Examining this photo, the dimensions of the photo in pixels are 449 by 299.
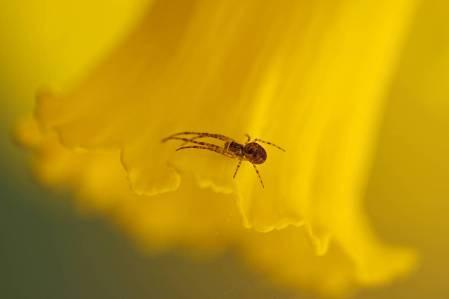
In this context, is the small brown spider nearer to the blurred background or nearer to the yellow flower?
the yellow flower

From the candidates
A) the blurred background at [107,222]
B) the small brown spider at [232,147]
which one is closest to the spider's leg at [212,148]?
the small brown spider at [232,147]

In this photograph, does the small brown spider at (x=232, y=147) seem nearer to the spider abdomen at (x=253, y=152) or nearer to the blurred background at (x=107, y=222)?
the spider abdomen at (x=253, y=152)

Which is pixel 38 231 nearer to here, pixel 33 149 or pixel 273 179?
pixel 33 149

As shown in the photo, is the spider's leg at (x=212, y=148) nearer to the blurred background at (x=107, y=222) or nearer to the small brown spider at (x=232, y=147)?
the small brown spider at (x=232, y=147)

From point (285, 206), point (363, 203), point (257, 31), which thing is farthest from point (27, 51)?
point (363, 203)

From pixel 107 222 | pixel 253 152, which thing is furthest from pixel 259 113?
pixel 107 222

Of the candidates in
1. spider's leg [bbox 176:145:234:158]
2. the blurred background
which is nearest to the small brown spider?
spider's leg [bbox 176:145:234:158]
